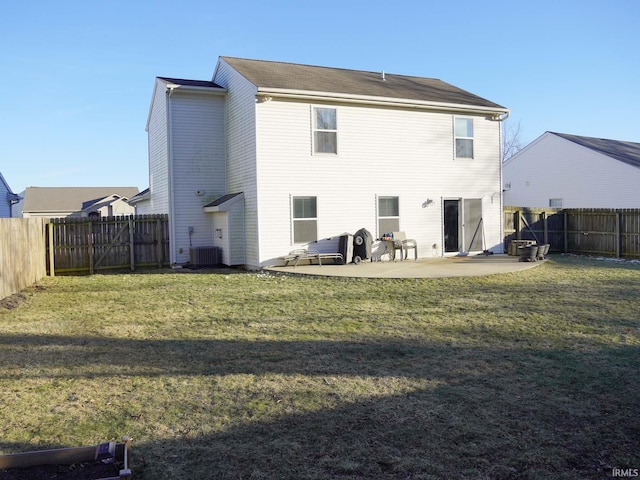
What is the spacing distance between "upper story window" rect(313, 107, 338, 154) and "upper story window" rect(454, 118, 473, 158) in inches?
180

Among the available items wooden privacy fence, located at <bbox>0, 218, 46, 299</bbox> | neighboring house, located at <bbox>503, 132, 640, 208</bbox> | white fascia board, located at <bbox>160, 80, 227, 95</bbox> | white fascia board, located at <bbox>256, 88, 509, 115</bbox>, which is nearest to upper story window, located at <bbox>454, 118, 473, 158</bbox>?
white fascia board, located at <bbox>256, 88, 509, 115</bbox>

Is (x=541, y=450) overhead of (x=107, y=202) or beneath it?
beneath

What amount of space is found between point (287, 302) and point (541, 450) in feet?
21.4

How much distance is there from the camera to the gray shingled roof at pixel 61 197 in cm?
4853

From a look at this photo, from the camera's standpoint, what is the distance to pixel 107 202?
42875mm

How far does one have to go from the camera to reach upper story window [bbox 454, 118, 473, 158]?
699 inches

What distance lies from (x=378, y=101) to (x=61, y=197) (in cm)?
4316

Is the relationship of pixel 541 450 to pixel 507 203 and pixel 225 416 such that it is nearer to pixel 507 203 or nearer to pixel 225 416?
pixel 225 416

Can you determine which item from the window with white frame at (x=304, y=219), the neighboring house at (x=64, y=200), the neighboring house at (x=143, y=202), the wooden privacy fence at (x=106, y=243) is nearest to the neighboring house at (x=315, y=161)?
the window with white frame at (x=304, y=219)

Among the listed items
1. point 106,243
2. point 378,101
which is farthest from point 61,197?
point 378,101

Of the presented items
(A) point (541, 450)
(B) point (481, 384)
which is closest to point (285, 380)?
(B) point (481, 384)

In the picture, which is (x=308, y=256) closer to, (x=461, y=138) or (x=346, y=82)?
(x=346, y=82)

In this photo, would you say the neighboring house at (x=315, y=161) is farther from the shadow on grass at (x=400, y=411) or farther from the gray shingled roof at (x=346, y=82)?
the shadow on grass at (x=400, y=411)

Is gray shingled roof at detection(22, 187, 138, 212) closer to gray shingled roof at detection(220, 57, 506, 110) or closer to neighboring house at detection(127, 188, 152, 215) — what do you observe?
neighboring house at detection(127, 188, 152, 215)
